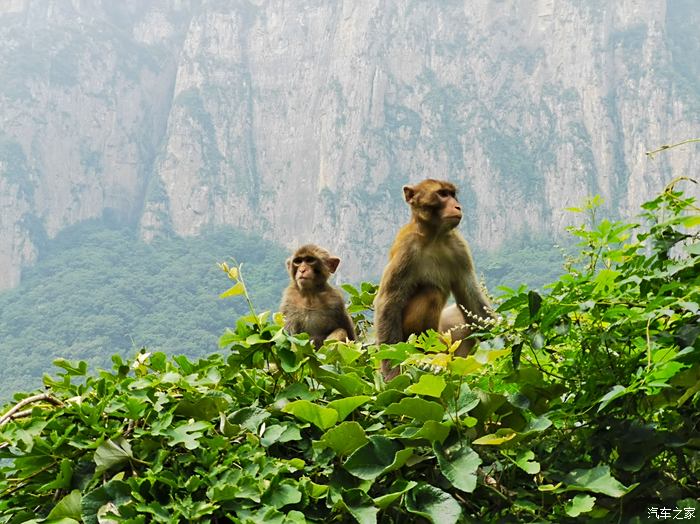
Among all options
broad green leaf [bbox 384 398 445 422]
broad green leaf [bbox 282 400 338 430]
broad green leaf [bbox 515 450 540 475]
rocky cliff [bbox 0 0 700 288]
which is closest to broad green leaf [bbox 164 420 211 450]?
broad green leaf [bbox 282 400 338 430]

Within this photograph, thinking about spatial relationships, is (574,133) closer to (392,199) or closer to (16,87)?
(392,199)

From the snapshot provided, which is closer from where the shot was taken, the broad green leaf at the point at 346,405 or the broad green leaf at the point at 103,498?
the broad green leaf at the point at 103,498

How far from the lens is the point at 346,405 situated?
197cm

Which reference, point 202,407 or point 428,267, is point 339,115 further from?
point 202,407

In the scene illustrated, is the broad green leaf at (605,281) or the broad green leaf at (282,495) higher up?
the broad green leaf at (605,281)

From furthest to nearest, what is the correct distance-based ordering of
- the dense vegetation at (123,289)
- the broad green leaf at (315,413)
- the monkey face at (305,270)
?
the dense vegetation at (123,289)
the monkey face at (305,270)
the broad green leaf at (315,413)

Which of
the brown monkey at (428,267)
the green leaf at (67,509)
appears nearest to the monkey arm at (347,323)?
the brown monkey at (428,267)

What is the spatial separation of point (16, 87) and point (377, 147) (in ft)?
153

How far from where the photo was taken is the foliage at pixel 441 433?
1.79 metres

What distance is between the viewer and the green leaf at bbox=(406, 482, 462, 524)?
67.9 inches

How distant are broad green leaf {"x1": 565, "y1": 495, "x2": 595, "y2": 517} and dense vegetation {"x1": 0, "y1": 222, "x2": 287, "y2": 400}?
45208 mm

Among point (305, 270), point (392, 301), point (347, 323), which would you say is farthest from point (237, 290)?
point (347, 323)

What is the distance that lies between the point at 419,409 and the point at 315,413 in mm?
254

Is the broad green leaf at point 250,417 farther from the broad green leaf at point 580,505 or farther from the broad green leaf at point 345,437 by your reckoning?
the broad green leaf at point 580,505
